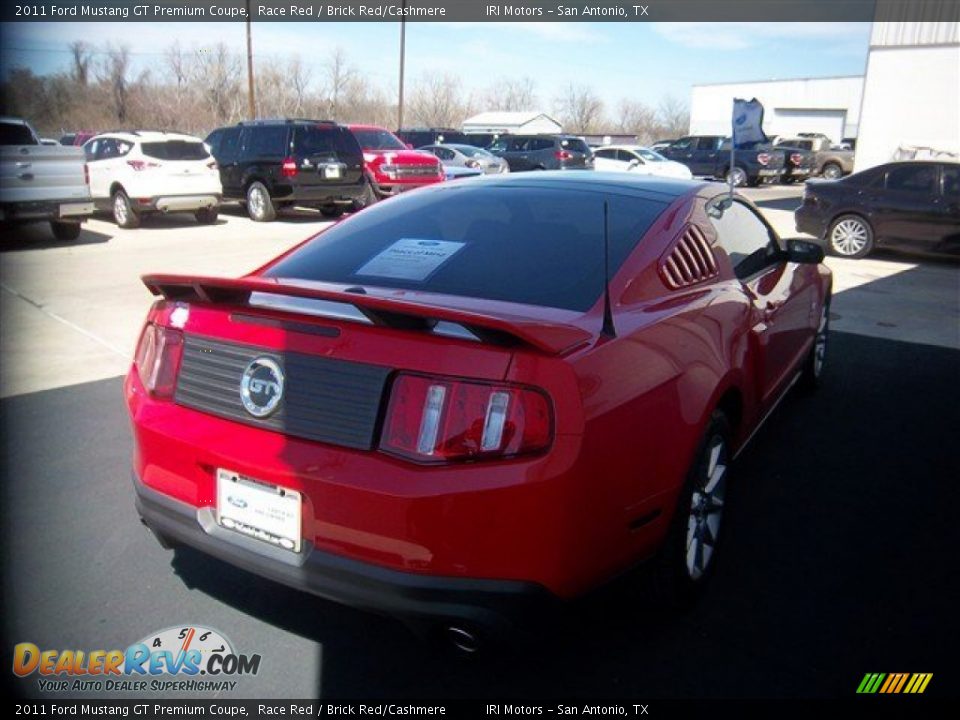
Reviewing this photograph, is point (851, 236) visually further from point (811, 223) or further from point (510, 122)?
point (510, 122)

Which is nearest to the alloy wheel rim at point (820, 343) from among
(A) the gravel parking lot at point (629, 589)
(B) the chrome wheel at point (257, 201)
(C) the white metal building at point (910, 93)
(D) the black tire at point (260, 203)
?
(A) the gravel parking lot at point (629, 589)

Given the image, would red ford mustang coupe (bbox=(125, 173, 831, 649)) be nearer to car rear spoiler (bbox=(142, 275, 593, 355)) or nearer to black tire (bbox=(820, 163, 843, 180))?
car rear spoiler (bbox=(142, 275, 593, 355))

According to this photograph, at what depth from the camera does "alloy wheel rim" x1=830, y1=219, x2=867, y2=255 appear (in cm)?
1136

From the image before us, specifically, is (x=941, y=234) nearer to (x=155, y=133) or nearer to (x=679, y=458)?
(x=679, y=458)

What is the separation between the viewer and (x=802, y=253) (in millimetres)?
3996

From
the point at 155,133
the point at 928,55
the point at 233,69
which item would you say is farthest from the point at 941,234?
the point at 233,69

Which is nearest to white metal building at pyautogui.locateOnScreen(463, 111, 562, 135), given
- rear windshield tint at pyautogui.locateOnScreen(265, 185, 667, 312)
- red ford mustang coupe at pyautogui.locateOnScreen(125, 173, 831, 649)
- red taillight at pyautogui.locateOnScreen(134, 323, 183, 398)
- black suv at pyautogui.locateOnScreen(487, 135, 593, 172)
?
black suv at pyautogui.locateOnScreen(487, 135, 593, 172)

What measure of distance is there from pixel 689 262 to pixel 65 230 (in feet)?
38.6

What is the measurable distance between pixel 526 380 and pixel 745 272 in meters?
2.03

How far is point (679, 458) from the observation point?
2.41 m

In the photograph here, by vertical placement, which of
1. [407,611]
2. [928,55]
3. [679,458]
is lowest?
[407,611]

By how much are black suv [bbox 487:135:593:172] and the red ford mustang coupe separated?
20.6 m

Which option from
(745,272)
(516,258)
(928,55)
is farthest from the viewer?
(928,55)

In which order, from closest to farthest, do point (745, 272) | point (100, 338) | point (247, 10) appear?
point (745, 272) < point (100, 338) < point (247, 10)
